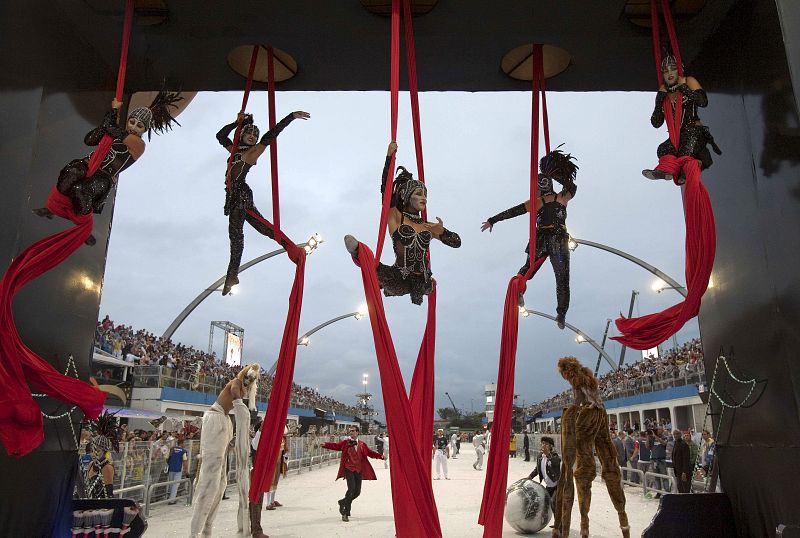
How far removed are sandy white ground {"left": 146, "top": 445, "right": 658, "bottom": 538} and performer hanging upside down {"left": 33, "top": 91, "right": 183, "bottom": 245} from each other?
4.38 metres

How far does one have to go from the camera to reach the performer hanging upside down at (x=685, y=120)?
181 inches

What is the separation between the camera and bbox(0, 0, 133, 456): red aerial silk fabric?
12.2 ft

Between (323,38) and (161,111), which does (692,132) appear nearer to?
(323,38)

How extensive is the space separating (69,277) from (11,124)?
1504 mm

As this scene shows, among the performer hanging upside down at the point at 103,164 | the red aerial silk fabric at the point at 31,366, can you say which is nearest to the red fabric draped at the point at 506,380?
the red aerial silk fabric at the point at 31,366

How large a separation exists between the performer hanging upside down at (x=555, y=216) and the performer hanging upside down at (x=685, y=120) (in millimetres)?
952

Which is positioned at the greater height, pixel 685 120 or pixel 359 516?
pixel 685 120

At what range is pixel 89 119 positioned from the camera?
557 cm

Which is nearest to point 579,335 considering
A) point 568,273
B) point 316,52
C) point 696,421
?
point 696,421

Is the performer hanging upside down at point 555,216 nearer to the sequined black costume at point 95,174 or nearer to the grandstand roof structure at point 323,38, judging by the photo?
the grandstand roof structure at point 323,38

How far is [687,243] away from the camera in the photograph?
14.8 feet

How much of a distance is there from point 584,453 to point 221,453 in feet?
12.2

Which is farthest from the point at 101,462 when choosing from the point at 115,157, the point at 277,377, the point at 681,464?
the point at 681,464

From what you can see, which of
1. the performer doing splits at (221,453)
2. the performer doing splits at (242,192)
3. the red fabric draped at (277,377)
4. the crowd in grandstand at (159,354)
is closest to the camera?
the red fabric draped at (277,377)
